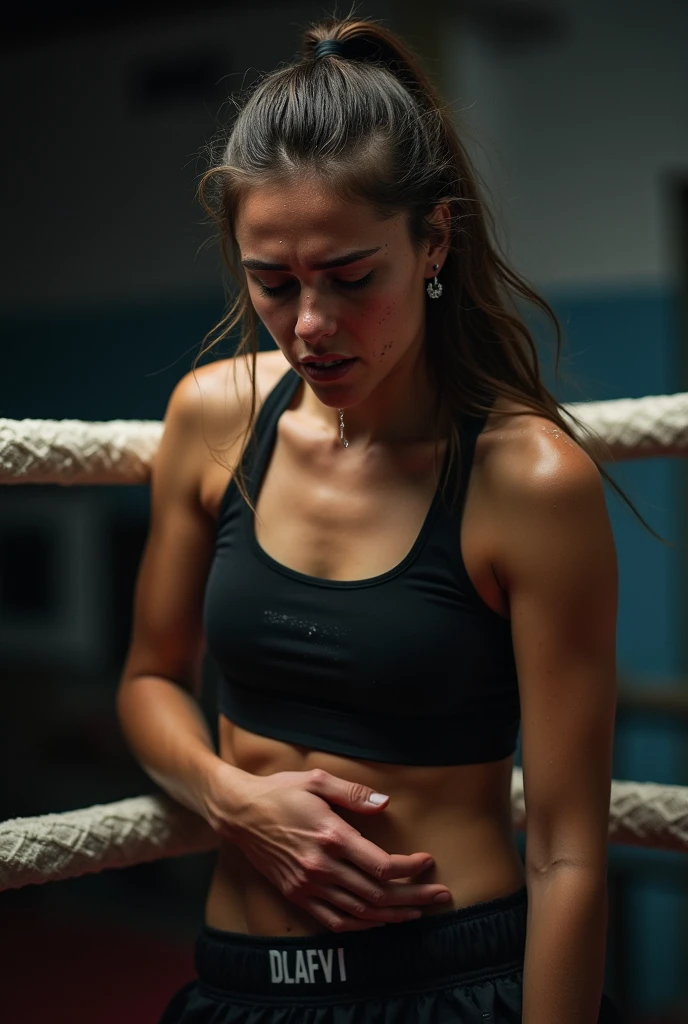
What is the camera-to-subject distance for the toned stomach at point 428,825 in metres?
1.19

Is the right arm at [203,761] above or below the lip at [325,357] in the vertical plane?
below

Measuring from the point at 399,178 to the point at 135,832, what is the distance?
0.70 meters

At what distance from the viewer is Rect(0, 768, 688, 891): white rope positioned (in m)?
1.17

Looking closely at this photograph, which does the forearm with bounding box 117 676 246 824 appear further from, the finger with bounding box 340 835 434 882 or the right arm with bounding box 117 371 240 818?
the finger with bounding box 340 835 434 882

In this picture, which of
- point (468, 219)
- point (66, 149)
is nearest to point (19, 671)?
point (66, 149)

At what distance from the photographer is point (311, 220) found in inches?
42.5

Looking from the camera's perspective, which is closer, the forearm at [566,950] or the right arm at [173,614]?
the forearm at [566,950]

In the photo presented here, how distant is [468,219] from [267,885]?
684mm

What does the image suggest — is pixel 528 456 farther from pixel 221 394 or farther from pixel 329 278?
pixel 221 394

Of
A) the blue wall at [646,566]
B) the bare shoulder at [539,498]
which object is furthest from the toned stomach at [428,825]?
the blue wall at [646,566]

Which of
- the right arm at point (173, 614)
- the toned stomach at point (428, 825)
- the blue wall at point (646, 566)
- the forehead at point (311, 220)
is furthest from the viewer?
the blue wall at point (646, 566)

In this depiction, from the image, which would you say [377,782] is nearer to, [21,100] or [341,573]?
[341,573]

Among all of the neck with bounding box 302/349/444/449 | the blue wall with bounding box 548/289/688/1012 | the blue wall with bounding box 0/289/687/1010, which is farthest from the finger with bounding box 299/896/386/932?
the blue wall with bounding box 548/289/688/1012

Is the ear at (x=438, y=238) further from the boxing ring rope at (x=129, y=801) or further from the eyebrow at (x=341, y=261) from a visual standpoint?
the boxing ring rope at (x=129, y=801)
